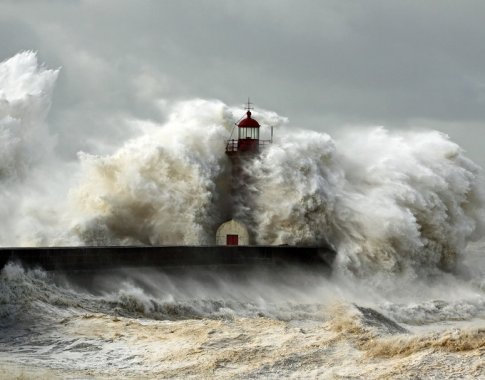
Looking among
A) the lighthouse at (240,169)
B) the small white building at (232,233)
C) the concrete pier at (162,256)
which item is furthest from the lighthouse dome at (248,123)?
the concrete pier at (162,256)

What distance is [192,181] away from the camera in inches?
784

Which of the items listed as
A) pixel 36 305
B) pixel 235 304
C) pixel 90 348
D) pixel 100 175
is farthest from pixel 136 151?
pixel 90 348

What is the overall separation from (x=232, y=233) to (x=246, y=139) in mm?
2487

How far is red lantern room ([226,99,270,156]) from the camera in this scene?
68.3 feet

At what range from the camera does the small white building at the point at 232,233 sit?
65.9 feet

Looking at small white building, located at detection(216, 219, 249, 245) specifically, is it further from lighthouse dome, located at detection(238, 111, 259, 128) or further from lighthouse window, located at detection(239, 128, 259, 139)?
lighthouse dome, located at detection(238, 111, 259, 128)

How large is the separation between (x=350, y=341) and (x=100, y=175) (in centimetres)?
1227

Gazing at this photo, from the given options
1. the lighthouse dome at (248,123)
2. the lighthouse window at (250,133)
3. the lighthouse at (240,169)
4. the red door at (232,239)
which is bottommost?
the red door at (232,239)

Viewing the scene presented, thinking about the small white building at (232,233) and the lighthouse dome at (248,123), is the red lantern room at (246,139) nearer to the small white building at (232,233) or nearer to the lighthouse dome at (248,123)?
the lighthouse dome at (248,123)

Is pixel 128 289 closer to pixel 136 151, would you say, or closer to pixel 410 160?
pixel 136 151

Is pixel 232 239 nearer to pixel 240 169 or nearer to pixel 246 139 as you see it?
pixel 240 169

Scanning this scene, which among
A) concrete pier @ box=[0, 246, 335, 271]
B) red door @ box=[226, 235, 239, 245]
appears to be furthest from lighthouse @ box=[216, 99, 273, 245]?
concrete pier @ box=[0, 246, 335, 271]

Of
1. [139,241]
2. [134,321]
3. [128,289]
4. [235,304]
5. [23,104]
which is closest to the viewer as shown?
[134,321]

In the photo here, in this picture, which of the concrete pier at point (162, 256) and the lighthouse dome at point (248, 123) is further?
the lighthouse dome at point (248, 123)
